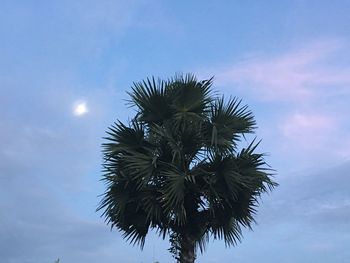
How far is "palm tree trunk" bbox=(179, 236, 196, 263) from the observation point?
50.5 ft

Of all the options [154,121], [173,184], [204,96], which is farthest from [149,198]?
[204,96]

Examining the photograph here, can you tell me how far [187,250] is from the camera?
50.8ft

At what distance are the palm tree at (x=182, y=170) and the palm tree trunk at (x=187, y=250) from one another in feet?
0.08

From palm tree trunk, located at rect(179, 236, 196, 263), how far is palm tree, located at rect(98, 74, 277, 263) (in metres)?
0.03

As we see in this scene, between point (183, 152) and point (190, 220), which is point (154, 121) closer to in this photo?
point (183, 152)

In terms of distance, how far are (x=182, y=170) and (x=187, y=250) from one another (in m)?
2.12

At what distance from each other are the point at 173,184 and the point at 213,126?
2.21 metres

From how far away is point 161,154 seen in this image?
623 inches

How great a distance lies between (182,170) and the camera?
50.4 ft

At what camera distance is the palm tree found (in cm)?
1538

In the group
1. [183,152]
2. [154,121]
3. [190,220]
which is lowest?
[190,220]

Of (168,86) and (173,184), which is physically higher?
(168,86)

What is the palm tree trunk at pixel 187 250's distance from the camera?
15.4m

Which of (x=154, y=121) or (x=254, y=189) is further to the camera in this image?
(x=154, y=121)
